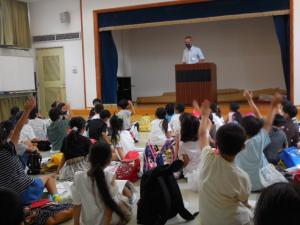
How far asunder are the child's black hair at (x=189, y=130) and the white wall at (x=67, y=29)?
6014 mm

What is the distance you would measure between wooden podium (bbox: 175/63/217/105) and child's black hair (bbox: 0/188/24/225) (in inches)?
248

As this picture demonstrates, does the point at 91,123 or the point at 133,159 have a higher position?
the point at 91,123

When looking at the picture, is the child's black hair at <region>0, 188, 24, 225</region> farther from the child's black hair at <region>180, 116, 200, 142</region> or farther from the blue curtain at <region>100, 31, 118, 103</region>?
the blue curtain at <region>100, 31, 118, 103</region>

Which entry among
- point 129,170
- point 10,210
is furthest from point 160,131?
point 10,210

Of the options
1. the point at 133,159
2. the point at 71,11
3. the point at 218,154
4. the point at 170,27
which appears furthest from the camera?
the point at 170,27

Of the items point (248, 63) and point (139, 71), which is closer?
point (248, 63)

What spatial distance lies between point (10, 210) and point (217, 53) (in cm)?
943

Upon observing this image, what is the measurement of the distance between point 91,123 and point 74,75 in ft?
16.3

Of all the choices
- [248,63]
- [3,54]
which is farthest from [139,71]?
Answer: [3,54]

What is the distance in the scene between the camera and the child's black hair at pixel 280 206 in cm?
86

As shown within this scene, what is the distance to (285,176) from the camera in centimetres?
301

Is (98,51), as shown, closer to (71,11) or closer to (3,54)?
(71,11)

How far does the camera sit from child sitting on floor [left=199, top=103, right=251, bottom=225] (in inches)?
80.0

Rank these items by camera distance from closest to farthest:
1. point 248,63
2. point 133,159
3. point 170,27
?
1. point 133,159
2. point 248,63
3. point 170,27
